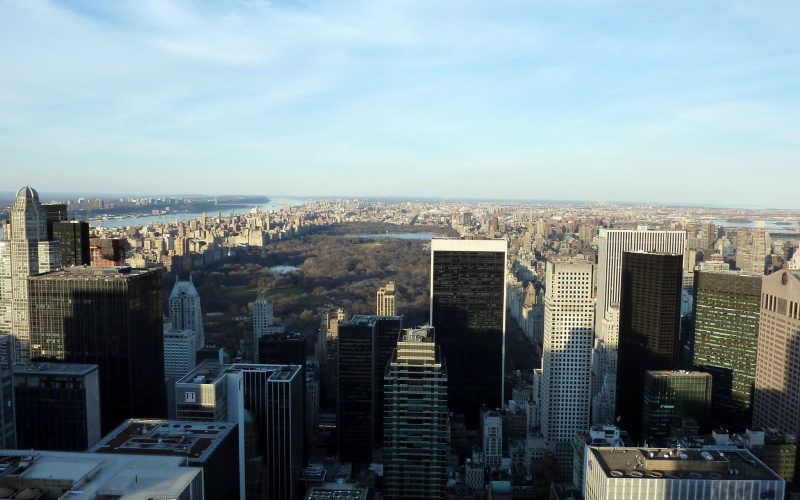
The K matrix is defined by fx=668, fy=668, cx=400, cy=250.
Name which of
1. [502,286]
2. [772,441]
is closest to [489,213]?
[502,286]

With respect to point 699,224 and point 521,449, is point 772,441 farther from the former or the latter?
point 699,224

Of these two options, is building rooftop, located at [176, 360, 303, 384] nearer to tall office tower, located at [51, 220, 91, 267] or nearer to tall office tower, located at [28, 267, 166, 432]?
tall office tower, located at [28, 267, 166, 432]

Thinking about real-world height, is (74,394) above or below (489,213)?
below

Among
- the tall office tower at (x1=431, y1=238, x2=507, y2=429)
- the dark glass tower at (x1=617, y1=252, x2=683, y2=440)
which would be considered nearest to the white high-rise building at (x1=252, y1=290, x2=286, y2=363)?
the tall office tower at (x1=431, y1=238, x2=507, y2=429)

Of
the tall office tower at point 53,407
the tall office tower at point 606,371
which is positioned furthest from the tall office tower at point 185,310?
the tall office tower at point 606,371

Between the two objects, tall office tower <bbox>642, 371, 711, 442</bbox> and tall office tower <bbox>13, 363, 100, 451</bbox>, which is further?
tall office tower <bbox>642, 371, 711, 442</bbox>

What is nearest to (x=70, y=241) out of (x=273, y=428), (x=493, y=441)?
(x=273, y=428)

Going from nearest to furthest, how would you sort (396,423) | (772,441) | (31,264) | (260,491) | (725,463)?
(725,463), (396,423), (260,491), (772,441), (31,264)

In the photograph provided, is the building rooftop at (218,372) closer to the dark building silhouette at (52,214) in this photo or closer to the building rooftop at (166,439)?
the building rooftop at (166,439)
